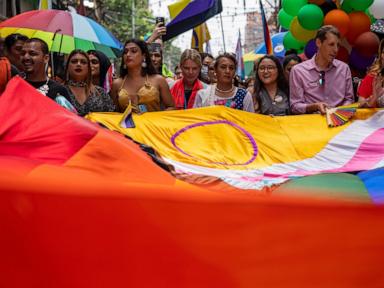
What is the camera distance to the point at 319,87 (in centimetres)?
552

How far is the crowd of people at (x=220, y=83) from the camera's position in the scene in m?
4.98

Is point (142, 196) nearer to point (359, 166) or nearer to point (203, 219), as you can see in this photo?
point (203, 219)

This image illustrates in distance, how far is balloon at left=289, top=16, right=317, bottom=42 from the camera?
7.18 m

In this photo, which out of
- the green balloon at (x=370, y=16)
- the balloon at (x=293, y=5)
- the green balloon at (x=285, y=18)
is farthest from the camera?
the green balloon at (x=285, y=18)

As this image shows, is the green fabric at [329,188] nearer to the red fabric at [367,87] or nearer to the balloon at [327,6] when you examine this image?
the red fabric at [367,87]

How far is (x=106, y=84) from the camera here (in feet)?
21.7

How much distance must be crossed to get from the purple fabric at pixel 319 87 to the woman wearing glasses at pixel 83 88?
66.6 inches

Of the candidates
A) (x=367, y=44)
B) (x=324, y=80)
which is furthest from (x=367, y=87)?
(x=367, y=44)

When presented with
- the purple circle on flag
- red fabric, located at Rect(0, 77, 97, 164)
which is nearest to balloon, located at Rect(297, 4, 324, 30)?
the purple circle on flag

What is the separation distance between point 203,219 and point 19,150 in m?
1.16

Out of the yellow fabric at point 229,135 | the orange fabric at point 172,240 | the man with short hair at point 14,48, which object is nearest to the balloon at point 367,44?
the yellow fabric at point 229,135

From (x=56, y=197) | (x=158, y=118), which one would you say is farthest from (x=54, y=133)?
(x=158, y=118)

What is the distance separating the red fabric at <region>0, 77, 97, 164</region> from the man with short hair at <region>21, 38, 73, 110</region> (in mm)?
1272

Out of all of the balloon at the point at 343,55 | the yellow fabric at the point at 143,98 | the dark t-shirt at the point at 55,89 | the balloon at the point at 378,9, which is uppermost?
the balloon at the point at 378,9
